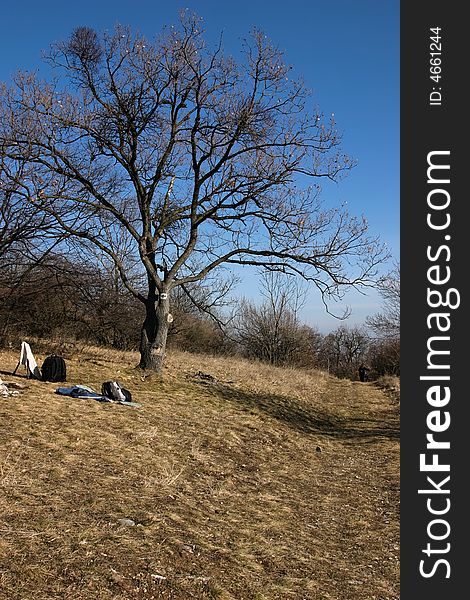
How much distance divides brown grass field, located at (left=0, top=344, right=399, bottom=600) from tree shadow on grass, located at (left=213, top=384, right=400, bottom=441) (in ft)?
0.64

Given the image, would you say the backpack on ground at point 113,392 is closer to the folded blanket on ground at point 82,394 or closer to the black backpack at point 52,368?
the folded blanket on ground at point 82,394

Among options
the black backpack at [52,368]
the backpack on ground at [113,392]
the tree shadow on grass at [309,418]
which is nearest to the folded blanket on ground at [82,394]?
the backpack on ground at [113,392]

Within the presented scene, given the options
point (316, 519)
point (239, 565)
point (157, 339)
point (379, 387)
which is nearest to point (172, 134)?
point (157, 339)

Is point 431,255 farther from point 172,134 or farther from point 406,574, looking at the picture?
point 172,134

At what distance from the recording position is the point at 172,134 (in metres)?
13.9

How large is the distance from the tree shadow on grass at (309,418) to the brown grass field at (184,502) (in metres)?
0.20

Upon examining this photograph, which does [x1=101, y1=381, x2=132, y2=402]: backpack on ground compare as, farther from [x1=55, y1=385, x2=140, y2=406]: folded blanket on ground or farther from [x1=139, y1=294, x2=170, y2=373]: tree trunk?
[x1=139, y1=294, x2=170, y2=373]: tree trunk

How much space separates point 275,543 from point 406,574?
1.39 m

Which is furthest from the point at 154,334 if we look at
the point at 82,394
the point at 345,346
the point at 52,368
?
the point at 345,346

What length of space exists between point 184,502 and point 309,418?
8.30m

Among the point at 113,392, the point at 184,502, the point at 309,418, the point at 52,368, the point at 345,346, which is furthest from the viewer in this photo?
the point at 345,346

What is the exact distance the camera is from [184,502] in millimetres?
6504

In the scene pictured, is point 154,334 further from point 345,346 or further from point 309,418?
point 345,346

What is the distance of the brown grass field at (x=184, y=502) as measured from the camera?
446cm
